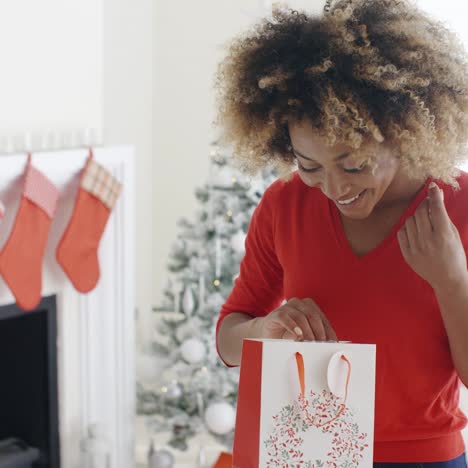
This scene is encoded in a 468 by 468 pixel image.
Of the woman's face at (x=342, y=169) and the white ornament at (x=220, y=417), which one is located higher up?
the woman's face at (x=342, y=169)

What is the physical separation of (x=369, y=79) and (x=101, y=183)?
1.68m

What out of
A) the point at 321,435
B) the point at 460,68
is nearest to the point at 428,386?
the point at 321,435

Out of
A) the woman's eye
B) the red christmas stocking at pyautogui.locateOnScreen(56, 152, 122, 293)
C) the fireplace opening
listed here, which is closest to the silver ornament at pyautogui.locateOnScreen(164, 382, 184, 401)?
the fireplace opening

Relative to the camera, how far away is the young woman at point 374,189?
3.64 feet

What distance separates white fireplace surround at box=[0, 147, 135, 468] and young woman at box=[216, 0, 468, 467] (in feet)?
4.53

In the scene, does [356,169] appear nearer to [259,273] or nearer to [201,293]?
[259,273]

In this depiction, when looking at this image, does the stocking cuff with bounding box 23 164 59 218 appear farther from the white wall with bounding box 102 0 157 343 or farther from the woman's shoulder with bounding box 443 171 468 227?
the woman's shoulder with bounding box 443 171 468 227

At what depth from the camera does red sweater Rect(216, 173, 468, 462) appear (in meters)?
1.23

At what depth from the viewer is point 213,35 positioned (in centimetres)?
359

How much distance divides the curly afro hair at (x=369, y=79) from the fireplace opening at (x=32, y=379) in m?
1.67

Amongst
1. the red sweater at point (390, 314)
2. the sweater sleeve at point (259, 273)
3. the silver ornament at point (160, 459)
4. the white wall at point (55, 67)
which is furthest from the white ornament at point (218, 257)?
the red sweater at point (390, 314)

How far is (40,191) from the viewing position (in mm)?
2451

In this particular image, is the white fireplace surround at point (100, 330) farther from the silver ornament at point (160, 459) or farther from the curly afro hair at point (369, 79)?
the curly afro hair at point (369, 79)

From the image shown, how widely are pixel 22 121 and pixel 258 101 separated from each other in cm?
147
